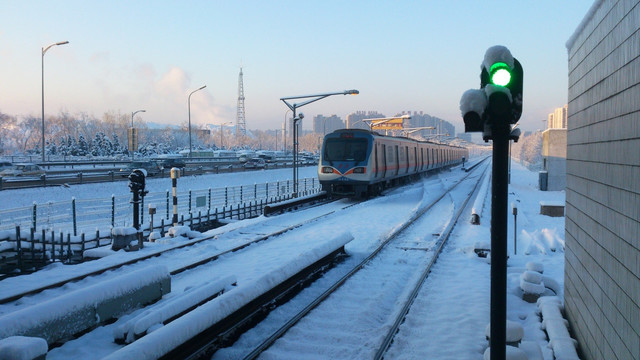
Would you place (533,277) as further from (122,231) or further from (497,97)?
(122,231)

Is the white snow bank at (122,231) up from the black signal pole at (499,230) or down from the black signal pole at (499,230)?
down

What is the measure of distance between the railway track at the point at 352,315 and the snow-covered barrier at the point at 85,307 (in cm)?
171

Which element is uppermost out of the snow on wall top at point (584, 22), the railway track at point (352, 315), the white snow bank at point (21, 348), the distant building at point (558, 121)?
the distant building at point (558, 121)

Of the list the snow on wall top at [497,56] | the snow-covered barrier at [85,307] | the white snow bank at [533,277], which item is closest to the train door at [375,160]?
the white snow bank at [533,277]

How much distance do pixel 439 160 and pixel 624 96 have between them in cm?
4455

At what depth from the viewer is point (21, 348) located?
14.9ft

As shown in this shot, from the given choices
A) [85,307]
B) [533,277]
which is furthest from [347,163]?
[85,307]

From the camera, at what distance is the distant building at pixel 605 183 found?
371cm

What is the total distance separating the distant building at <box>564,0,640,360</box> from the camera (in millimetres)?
3711

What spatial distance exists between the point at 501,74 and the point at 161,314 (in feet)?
16.2

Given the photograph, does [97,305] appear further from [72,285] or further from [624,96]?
[624,96]

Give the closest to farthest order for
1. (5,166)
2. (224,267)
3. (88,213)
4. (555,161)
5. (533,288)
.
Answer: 1. (533,288)
2. (224,267)
3. (88,213)
4. (555,161)
5. (5,166)

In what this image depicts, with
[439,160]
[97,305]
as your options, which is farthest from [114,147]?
[97,305]

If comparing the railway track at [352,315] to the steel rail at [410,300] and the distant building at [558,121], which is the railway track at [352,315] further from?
the distant building at [558,121]
